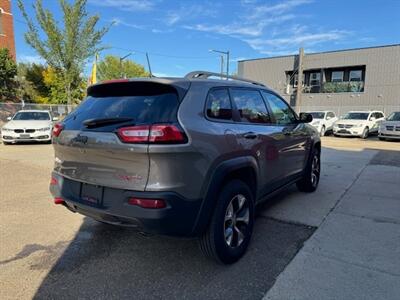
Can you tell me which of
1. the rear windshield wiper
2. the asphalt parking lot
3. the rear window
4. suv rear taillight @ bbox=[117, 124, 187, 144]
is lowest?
the asphalt parking lot

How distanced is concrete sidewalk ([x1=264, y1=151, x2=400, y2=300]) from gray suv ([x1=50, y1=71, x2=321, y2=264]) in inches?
25.7

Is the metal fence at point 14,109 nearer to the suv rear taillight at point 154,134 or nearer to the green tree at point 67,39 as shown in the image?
the green tree at point 67,39

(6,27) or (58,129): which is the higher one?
(6,27)

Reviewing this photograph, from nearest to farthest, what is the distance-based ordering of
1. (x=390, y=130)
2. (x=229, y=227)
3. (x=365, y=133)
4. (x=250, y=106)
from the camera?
(x=229, y=227) → (x=250, y=106) → (x=390, y=130) → (x=365, y=133)

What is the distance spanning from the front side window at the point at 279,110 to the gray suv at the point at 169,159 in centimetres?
65

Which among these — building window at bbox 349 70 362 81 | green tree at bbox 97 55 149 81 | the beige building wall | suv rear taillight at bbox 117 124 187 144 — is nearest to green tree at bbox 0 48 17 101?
the beige building wall

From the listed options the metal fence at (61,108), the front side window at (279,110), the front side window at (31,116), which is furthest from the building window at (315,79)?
the front side window at (279,110)

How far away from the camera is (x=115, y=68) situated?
59.2m

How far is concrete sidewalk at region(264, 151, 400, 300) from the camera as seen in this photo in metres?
2.93

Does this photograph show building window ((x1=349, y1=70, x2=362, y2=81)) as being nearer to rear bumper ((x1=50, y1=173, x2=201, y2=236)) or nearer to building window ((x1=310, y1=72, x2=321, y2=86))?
building window ((x1=310, y1=72, x2=321, y2=86))

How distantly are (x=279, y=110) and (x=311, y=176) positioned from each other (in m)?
1.76

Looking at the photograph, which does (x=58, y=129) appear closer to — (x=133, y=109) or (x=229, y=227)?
(x=133, y=109)

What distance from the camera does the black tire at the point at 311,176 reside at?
586 cm

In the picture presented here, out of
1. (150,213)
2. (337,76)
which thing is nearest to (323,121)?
(337,76)
